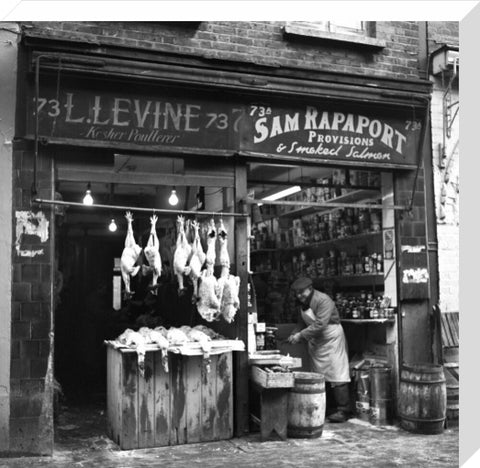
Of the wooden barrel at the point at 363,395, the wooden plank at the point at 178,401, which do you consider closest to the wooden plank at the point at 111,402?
the wooden plank at the point at 178,401

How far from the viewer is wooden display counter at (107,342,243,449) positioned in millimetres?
7805

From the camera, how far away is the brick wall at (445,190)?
388 inches

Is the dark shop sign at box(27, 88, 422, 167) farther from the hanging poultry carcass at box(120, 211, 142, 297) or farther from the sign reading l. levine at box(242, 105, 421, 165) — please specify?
the hanging poultry carcass at box(120, 211, 142, 297)

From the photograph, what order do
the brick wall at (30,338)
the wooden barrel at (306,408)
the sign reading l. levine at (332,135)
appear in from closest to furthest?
1. the brick wall at (30,338)
2. the wooden barrel at (306,408)
3. the sign reading l. levine at (332,135)

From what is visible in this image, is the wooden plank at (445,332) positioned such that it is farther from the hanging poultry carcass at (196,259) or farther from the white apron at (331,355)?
the hanging poultry carcass at (196,259)

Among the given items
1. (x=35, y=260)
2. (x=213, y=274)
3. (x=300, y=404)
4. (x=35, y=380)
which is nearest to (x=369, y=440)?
(x=300, y=404)

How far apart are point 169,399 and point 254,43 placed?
5033 mm

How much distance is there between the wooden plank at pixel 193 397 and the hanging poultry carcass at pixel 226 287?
70 centimetres

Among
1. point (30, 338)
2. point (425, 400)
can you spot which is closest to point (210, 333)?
point (30, 338)

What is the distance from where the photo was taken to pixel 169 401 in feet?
26.3

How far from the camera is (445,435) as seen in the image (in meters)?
8.69

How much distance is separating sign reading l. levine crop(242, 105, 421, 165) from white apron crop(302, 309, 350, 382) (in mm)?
2632

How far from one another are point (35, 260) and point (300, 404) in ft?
12.7

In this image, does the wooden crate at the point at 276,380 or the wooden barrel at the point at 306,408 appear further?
the wooden barrel at the point at 306,408
